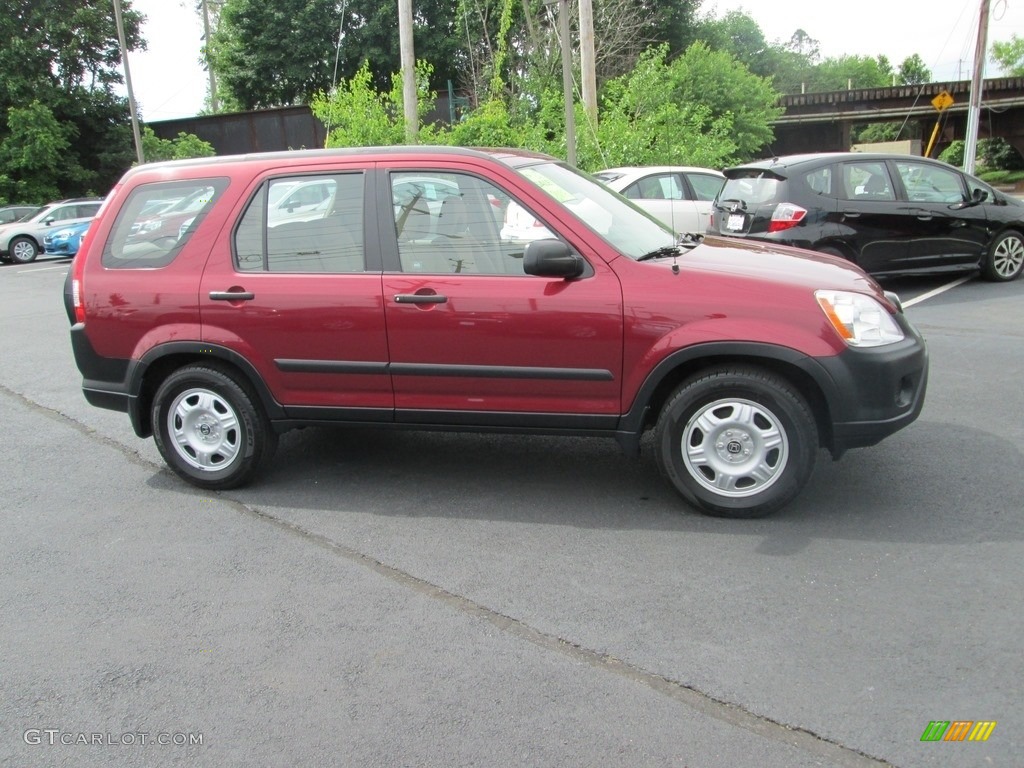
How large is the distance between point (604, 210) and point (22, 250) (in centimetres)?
2275

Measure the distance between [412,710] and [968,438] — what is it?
12.9 feet

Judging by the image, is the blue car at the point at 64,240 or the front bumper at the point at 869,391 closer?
the front bumper at the point at 869,391

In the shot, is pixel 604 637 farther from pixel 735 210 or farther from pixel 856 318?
pixel 735 210

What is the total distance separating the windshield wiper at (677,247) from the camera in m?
4.59

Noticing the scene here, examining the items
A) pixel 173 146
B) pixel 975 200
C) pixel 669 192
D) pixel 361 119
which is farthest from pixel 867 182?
pixel 173 146

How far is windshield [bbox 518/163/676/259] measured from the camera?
464 cm

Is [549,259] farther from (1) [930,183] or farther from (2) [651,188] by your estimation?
(2) [651,188]

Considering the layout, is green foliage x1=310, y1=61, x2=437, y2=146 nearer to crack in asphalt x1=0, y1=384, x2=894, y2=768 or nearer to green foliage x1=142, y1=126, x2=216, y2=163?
green foliage x1=142, y1=126, x2=216, y2=163

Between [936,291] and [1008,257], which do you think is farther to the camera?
[1008,257]

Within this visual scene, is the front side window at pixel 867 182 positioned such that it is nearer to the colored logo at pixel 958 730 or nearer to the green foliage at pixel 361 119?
the colored logo at pixel 958 730

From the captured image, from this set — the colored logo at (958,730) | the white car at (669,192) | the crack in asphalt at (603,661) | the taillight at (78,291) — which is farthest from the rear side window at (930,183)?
the taillight at (78,291)

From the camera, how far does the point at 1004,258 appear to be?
34.7 feet

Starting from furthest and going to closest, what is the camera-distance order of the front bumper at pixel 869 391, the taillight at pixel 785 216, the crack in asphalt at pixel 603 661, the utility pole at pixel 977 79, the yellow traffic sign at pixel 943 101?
the yellow traffic sign at pixel 943 101, the utility pole at pixel 977 79, the taillight at pixel 785 216, the front bumper at pixel 869 391, the crack in asphalt at pixel 603 661

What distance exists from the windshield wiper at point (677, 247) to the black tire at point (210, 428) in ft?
7.52
